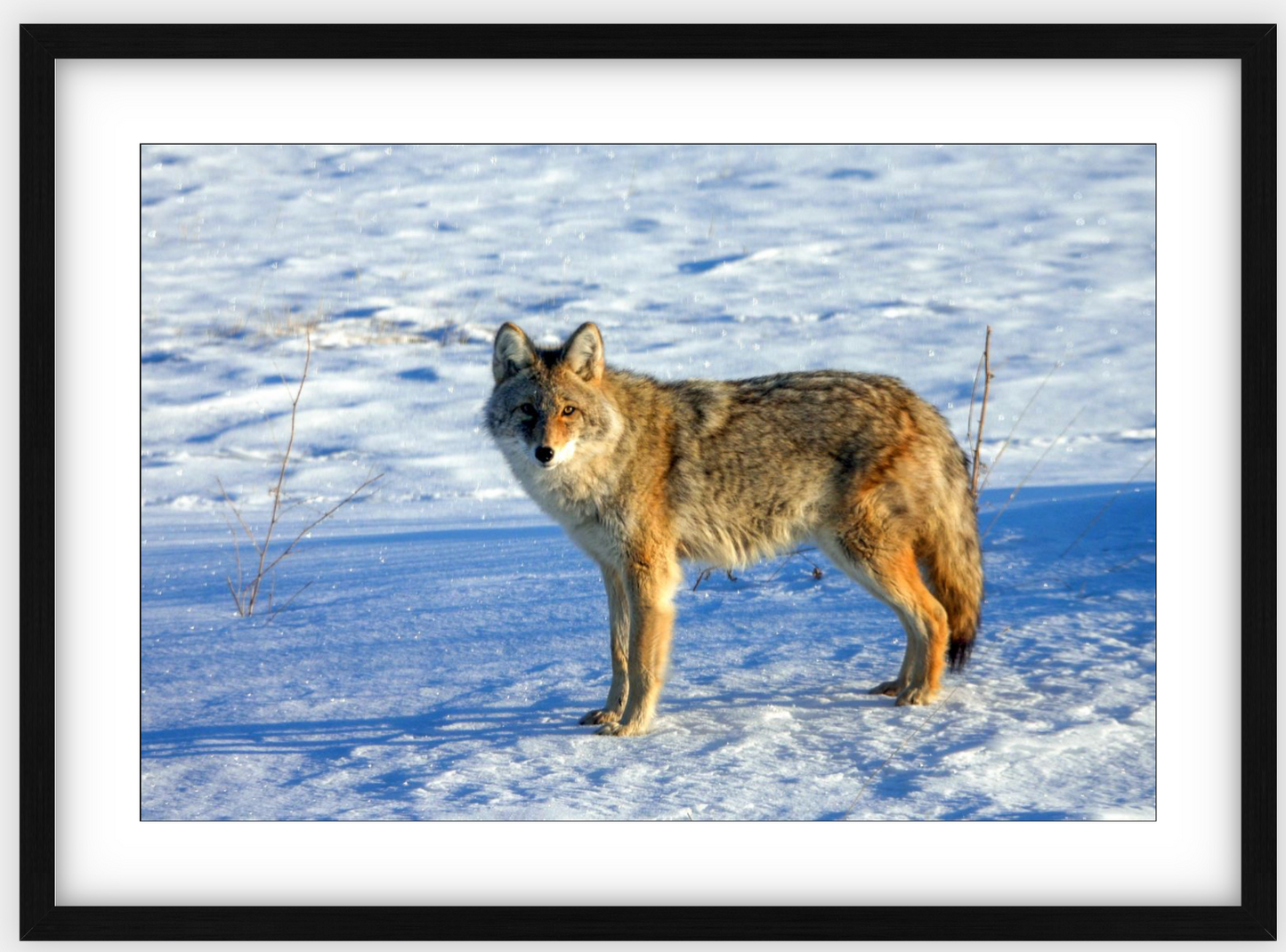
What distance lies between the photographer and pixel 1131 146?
16.1ft

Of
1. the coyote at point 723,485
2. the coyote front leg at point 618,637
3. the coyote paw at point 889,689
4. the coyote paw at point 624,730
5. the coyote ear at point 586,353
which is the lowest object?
the coyote paw at point 624,730

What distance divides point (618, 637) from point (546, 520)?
354cm

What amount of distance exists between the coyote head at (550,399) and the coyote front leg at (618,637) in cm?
65

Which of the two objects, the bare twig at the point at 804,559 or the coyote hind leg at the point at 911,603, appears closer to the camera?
the coyote hind leg at the point at 911,603

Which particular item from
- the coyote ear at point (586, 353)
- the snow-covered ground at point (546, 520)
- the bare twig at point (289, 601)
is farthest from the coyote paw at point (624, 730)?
the bare twig at point (289, 601)

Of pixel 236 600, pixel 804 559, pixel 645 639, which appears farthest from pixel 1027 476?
pixel 236 600

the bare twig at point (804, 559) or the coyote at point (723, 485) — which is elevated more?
the coyote at point (723, 485)

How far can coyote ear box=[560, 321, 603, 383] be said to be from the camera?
5.45m

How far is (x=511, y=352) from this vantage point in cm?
550

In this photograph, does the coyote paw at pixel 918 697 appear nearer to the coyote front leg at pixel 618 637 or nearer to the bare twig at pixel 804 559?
the coyote front leg at pixel 618 637

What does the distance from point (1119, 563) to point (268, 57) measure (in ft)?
17.7

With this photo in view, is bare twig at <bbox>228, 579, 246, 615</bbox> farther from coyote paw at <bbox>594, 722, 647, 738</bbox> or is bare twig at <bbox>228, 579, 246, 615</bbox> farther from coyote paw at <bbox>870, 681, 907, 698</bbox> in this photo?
coyote paw at <bbox>870, 681, 907, 698</bbox>

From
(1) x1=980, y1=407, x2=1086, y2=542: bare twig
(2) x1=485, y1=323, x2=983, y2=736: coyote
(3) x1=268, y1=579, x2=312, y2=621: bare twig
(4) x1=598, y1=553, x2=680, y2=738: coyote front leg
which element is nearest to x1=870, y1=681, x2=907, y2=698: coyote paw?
(2) x1=485, y1=323, x2=983, y2=736: coyote

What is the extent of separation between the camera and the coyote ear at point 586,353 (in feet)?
17.9
